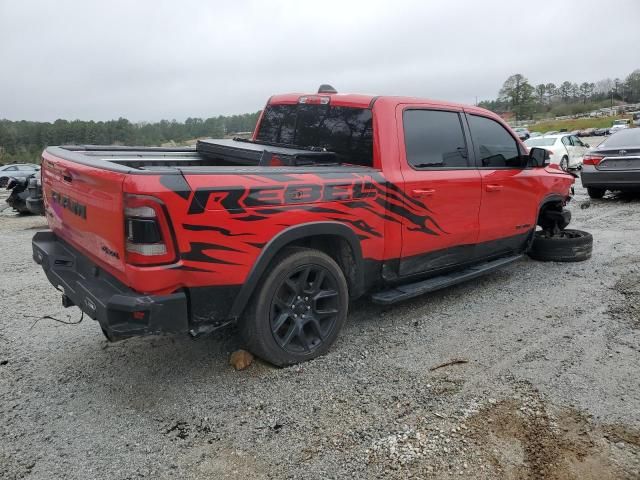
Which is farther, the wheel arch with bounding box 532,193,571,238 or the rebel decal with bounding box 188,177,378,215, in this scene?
the wheel arch with bounding box 532,193,571,238

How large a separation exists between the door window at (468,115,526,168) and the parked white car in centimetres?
1413

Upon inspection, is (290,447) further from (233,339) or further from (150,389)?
(233,339)

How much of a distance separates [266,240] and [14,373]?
79.6 inches

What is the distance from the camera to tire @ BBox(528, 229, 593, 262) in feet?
19.8

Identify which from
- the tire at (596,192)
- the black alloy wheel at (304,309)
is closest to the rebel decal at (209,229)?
the black alloy wheel at (304,309)

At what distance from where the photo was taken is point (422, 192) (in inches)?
159

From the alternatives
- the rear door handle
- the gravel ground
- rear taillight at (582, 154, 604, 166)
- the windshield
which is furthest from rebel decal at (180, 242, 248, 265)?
the windshield

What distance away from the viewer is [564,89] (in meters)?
130

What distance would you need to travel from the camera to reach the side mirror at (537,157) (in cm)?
523

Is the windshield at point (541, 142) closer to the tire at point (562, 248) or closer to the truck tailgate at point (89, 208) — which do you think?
the tire at point (562, 248)

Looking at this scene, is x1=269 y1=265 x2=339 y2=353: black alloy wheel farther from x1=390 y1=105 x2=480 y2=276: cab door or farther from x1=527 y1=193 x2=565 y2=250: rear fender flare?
x1=527 y1=193 x2=565 y2=250: rear fender flare

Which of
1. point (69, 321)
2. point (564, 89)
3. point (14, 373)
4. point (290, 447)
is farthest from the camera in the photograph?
point (564, 89)

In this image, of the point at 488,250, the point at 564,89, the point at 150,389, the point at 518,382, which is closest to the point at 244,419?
→ the point at 150,389

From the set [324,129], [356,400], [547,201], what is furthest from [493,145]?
[356,400]
